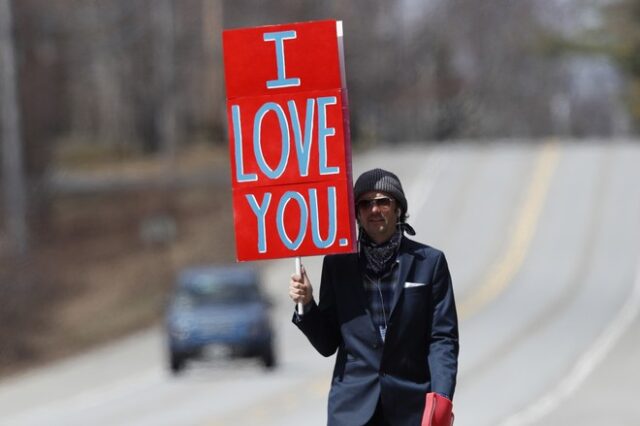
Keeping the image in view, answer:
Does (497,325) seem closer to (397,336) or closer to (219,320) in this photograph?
(219,320)

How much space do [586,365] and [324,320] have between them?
78.5ft

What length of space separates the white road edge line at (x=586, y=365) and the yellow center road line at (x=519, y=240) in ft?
11.3

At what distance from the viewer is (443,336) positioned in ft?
26.1

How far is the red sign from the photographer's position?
852cm

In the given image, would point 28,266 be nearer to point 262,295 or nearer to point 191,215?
point 262,295

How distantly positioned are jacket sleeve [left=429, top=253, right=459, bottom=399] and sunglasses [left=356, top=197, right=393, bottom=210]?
1.04 feet

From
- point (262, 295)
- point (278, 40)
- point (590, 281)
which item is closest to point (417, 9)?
point (590, 281)

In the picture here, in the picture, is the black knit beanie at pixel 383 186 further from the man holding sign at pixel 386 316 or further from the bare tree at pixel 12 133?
the bare tree at pixel 12 133

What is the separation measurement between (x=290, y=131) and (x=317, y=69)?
0.99ft

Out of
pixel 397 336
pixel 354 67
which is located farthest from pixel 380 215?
pixel 354 67

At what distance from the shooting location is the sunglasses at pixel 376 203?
7961 millimetres

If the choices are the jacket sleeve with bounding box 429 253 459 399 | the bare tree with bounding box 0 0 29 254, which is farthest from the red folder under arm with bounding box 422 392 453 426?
the bare tree with bounding box 0 0 29 254

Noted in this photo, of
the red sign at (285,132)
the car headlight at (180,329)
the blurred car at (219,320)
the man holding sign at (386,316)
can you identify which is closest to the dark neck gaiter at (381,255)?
the man holding sign at (386,316)

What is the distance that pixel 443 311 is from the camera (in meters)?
7.97
